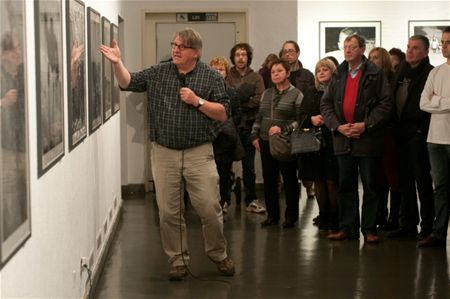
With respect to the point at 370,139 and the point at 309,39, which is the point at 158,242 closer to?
the point at 370,139

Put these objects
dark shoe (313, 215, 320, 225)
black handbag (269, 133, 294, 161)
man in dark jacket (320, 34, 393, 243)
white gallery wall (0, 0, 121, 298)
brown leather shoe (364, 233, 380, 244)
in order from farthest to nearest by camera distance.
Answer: dark shoe (313, 215, 320, 225), black handbag (269, 133, 294, 161), brown leather shoe (364, 233, 380, 244), man in dark jacket (320, 34, 393, 243), white gallery wall (0, 0, 121, 298)

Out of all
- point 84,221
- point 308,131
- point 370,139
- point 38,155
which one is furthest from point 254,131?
point 38,155

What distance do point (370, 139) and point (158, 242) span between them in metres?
2.02

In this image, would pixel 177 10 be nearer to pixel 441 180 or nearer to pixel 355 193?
pixel 355 193

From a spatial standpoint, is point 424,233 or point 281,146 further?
point 281,146

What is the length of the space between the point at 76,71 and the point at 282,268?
2312mm

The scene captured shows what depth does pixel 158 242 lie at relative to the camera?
6875 mm

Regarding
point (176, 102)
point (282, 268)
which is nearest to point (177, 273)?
point (282, 268)

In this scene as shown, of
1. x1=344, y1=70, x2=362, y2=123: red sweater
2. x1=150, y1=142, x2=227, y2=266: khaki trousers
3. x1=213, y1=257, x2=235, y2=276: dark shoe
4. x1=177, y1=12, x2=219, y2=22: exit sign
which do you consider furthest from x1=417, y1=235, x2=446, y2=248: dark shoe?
x1=177, y1=12, x2=219, y2=22: exit sign

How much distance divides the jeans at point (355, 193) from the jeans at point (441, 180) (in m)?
0.48

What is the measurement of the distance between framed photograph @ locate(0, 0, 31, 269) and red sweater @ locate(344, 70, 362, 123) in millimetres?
4013

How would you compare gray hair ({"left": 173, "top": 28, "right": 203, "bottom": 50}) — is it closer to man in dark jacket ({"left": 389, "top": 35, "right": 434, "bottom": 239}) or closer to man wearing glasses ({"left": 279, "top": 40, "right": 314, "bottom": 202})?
man in dark jacket ({"left": 389, "top": 35, "right": 434, "bottom": 239})

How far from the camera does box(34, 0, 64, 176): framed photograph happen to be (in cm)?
326

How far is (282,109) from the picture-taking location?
7.18 meters
